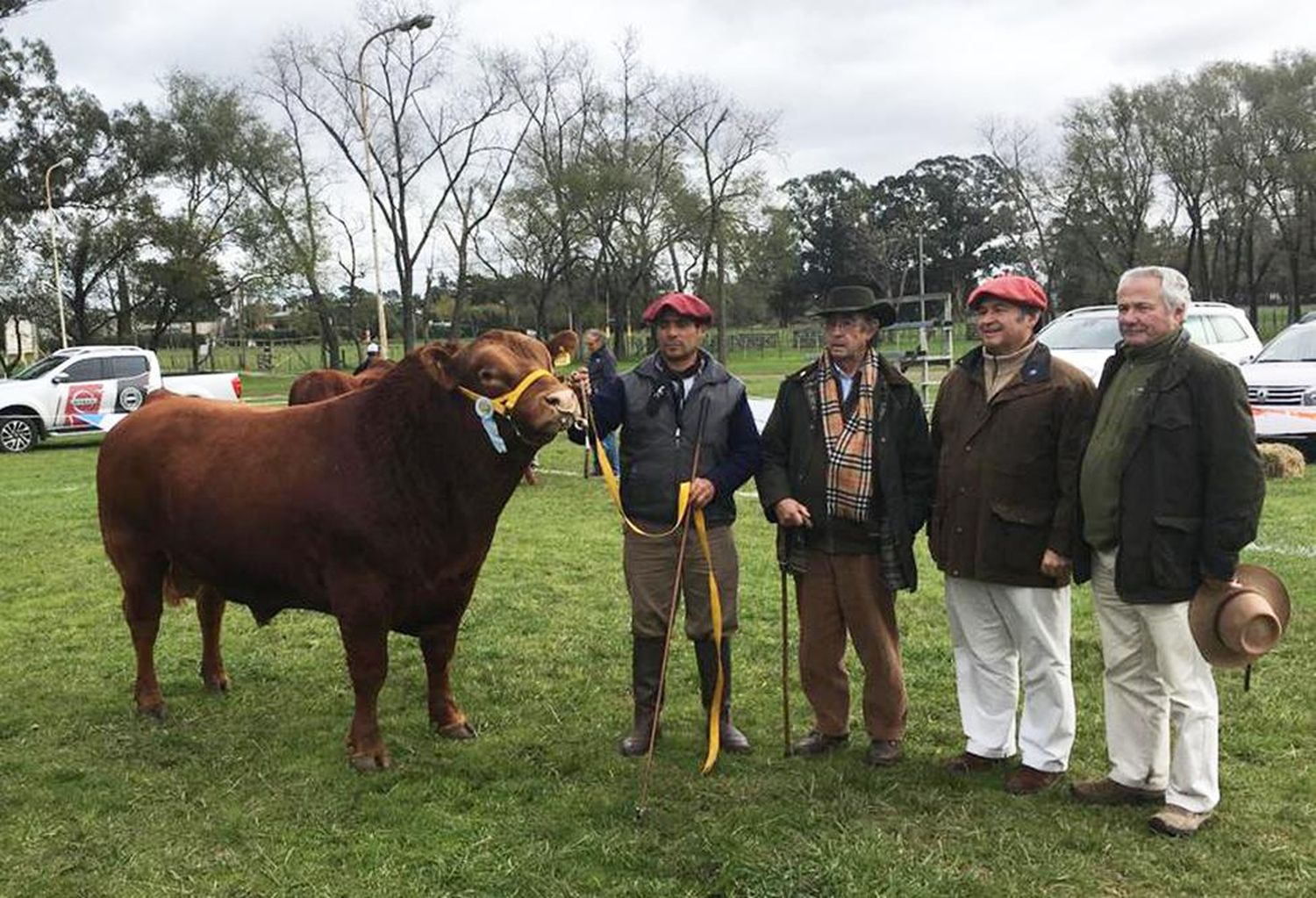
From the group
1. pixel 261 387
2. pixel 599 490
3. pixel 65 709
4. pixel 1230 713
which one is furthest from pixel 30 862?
pixel 261 387

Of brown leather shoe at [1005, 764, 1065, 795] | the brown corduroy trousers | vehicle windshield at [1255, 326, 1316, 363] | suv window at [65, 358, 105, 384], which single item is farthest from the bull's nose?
suv window at [65, 358, 105, 384]

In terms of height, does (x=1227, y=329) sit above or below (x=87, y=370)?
above

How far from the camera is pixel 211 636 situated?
539 cm

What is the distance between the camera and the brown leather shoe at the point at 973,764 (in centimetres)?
417

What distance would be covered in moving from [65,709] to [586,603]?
3.07 meters

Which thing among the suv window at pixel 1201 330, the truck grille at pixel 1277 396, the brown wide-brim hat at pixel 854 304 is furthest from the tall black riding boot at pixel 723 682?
the suv window at pixel 1201 330

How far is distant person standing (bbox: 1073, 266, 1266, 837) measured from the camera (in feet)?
11.2

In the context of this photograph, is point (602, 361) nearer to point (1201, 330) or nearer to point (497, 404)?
point (497, 404)

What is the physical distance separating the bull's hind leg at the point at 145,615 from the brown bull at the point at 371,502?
14.8 inches

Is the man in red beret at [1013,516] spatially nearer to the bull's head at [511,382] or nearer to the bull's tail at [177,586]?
the bull's head at [511,382]

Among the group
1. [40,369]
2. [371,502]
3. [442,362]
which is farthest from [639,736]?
[40,369]

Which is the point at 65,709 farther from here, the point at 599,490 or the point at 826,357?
the point at 599,490

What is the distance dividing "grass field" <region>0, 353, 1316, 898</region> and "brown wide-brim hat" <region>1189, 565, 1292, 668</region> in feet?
2.18

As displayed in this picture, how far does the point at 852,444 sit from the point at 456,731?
7.31ft
